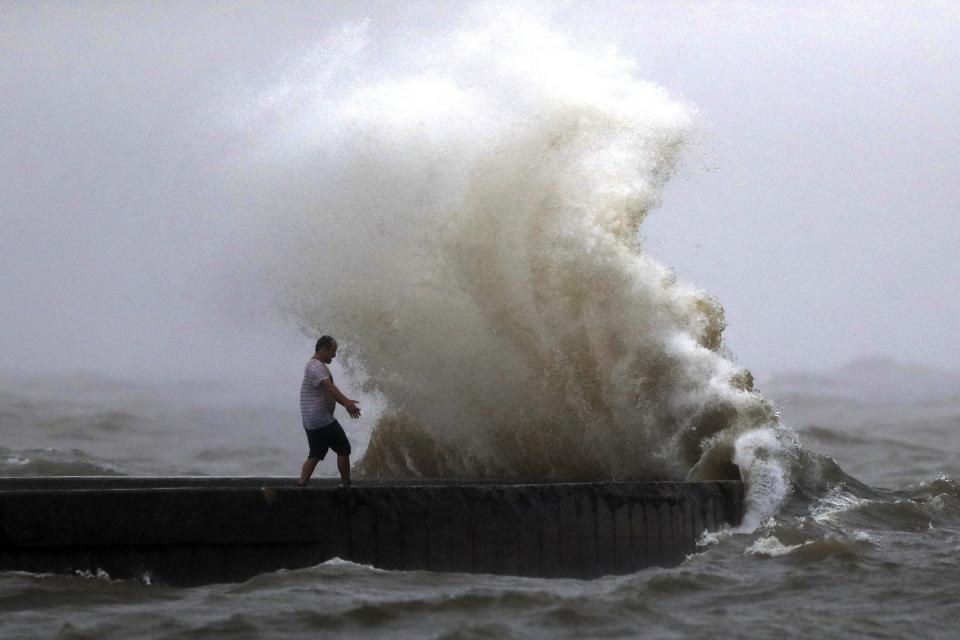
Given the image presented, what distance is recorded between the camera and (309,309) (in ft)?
51.3

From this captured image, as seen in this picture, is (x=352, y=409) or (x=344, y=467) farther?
(x=344, y=467)

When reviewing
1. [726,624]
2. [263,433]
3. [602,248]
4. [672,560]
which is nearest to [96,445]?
[263,433]

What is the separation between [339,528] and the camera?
9492mm

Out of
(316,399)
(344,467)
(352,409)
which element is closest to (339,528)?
(352,409)

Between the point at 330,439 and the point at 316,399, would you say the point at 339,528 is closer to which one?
the point at 330,439

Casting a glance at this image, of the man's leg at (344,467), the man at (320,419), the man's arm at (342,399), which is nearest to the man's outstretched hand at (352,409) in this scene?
the man's arm at (342,399)

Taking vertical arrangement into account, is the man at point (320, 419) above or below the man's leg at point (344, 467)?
above

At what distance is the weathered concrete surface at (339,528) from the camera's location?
8719mm

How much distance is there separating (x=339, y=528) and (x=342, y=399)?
1.17 metres

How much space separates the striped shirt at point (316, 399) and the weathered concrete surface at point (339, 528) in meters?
A: 0.80

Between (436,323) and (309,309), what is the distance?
5.17ft

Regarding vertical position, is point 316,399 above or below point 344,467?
above

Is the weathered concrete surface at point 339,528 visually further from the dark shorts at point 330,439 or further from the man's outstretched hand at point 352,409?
the dark shorts at point 330,439

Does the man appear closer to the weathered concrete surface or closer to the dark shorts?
the dark shorts
